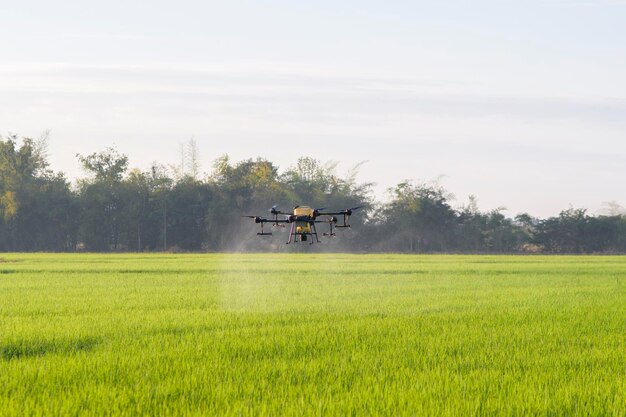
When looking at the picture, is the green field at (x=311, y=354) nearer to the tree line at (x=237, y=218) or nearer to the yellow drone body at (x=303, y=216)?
the yellow drone body at (x=303, y=216)

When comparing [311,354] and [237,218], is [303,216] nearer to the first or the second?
[311,354]

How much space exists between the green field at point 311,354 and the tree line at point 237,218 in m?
44.5

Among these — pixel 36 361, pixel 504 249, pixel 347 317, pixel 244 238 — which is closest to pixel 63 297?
pixel 347 317

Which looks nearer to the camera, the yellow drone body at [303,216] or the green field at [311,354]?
the green field at [311,354]

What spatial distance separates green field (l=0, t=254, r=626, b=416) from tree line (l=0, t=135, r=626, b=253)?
146 ft

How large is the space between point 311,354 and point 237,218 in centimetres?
5324

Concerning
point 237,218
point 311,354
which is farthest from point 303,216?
point 237,218

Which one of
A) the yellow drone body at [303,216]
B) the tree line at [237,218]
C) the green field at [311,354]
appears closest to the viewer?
the green field at [311,354]

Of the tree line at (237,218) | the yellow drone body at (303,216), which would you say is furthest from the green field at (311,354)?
the tree line at (237,218)

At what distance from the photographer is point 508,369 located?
850cm

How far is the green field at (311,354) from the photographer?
267 inches

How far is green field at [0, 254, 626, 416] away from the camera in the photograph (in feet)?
22.2

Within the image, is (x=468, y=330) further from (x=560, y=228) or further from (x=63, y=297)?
(x=560, y=228)

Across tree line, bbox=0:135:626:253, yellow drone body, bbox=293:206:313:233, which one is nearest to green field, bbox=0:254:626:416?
yellow drone body, bbox=293:206:313:233
